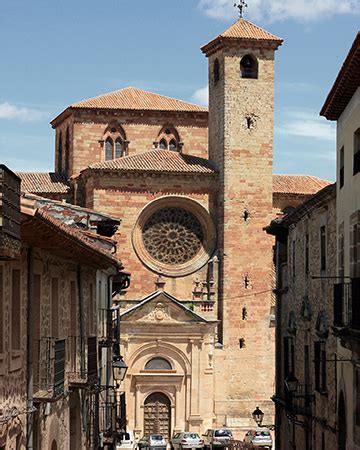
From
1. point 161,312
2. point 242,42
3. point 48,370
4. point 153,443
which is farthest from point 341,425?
point 242,42

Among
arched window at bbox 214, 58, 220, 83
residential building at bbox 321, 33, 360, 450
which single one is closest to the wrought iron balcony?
residential building at bbox 321, 33, 360, 450

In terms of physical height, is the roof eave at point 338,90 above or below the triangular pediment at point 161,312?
above

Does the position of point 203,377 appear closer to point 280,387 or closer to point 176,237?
point 176,237

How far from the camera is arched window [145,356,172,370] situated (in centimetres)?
6419

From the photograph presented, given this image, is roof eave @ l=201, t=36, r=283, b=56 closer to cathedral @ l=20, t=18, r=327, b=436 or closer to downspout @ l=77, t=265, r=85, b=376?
cathedral @ l=20, t=18, r=327, b=436

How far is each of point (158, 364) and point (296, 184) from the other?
13.2 metres

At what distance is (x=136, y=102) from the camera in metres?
76.8

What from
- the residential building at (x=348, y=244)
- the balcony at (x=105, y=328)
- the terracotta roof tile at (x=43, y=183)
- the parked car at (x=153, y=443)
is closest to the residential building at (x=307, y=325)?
the residential building at (x=348, y=244)

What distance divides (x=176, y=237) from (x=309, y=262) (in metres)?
36.0

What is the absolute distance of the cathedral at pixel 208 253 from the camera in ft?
209

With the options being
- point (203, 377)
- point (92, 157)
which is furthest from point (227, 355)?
point (92, 157)

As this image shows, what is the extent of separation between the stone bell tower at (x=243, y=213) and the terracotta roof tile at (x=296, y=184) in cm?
272

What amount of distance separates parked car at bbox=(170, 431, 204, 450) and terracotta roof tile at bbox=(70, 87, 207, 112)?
2338cm

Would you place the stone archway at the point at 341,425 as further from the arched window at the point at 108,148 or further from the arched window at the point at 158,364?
the arched window at the point at 108,148
